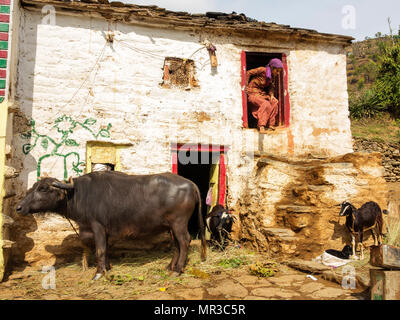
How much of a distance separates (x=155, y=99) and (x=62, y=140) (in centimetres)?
226

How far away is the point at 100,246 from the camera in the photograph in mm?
5246

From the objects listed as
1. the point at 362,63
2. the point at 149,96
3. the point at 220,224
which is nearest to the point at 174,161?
the point at 149,96

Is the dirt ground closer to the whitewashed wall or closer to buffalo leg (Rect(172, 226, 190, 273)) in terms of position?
buffalo leg (Rect(172, 226, 190, 273))

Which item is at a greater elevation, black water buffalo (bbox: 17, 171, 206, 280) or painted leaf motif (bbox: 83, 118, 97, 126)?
painted leaf motif (bbox: 83, 118, 97, 126)

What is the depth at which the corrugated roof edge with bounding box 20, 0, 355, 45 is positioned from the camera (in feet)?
22.5

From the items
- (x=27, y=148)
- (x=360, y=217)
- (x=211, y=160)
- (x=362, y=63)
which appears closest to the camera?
(x=360, y=217)

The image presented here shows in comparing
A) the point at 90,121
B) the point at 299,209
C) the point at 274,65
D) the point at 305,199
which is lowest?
the point at 299,209

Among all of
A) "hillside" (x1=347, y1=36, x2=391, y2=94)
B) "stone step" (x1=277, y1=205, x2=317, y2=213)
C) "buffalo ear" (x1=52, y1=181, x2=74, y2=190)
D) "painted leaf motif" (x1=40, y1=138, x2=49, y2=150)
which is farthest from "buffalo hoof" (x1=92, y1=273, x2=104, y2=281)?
"hillside" (x1=347, y1=36, x2=391, y2=94)

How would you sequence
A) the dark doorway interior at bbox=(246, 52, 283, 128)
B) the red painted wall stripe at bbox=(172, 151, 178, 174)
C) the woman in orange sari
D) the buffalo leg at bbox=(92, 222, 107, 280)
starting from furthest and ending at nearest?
the dark doorway interior at bbox=(246, 52, 283, 128) < the woman in orange sari < the red painted wall stripe at bbox=(172, 151, 178, 174) < the buffalo leg at bbox=(92, 222, 107, 280)

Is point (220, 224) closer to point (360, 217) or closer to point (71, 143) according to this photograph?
point (360, 217)

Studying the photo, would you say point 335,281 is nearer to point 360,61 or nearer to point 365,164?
point 365,164

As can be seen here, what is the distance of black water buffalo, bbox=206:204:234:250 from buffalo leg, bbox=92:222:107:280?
2.44 m

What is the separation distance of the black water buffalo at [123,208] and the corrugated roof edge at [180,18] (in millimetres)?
3994

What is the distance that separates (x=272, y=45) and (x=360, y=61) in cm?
4194
